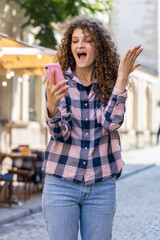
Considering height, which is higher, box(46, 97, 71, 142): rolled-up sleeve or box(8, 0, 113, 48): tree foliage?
box(8, 0, 113, 48): tree foliage

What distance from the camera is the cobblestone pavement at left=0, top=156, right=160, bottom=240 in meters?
6.49

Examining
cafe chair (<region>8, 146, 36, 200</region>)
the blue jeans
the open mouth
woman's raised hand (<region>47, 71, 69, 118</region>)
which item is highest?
the open mouth

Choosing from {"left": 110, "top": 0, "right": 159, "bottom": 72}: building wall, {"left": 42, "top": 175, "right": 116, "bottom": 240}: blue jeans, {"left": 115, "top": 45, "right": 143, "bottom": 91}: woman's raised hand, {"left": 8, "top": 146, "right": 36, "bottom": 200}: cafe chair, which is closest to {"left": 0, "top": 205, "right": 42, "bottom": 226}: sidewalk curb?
{"left": 8, "top": 146, "right": 36, "bottom": 200}: cafe chair

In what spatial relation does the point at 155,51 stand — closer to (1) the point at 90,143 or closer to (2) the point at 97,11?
(2) the point at 97,11

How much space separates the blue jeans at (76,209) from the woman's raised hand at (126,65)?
53 cm

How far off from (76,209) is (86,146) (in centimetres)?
33

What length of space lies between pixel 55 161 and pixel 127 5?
3601cm

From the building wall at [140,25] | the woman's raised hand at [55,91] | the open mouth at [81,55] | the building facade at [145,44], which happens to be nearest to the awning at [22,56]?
the open mouth at [81,55]

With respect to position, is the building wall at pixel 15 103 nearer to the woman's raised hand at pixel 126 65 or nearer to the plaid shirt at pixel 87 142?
the plaid shirt at pixel 87 142

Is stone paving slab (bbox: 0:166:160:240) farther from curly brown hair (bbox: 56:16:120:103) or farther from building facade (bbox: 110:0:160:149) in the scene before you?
building facade (bbox: 110:0:160:149)

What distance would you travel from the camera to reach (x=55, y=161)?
8.27 feet

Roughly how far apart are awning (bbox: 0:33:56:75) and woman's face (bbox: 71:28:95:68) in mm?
5276

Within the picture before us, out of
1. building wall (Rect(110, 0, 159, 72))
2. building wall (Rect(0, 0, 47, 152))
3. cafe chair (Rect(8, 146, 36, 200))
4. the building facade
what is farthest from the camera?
building wall (Rect(110, 0, 159, 72))

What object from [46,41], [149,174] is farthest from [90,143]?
[149,174]
